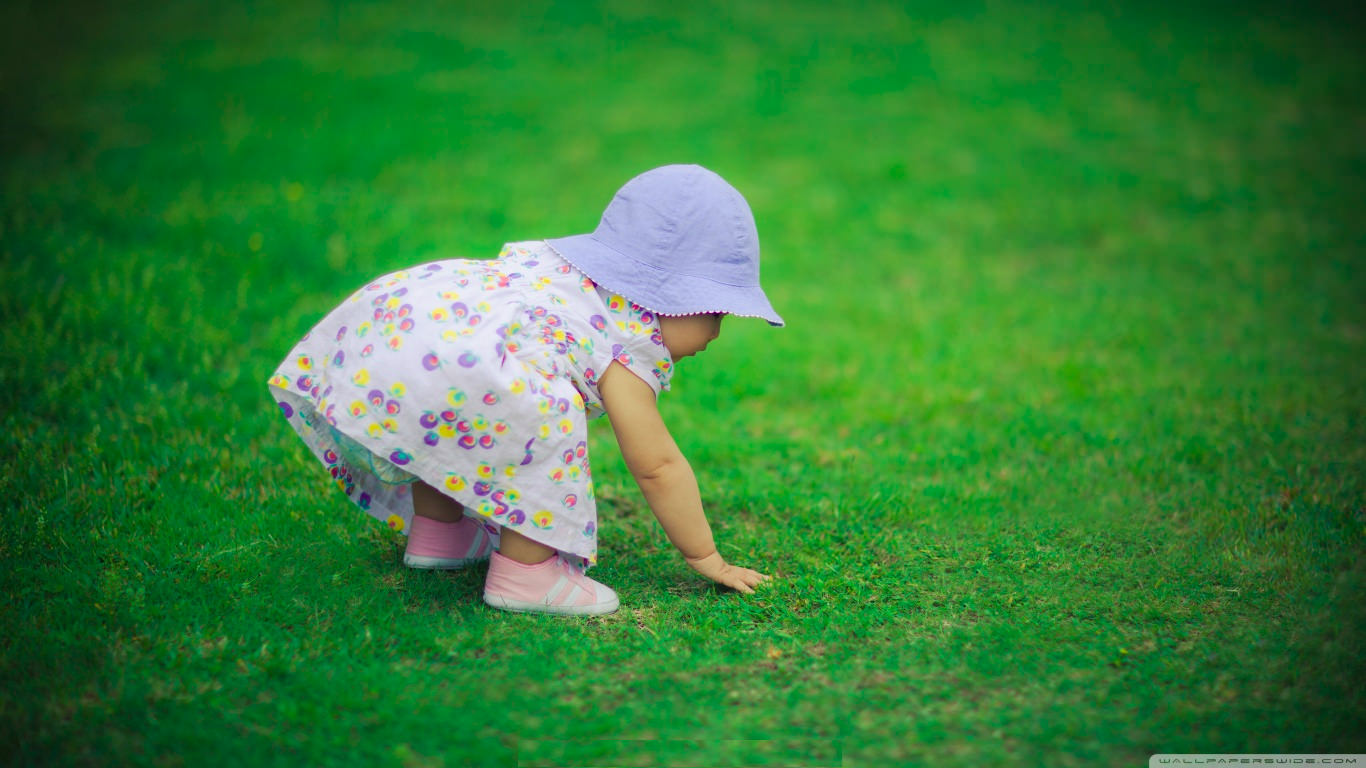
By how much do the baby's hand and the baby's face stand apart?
1.88 feet

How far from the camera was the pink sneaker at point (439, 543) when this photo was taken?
318 cm

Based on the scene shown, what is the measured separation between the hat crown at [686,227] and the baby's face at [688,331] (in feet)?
0.39

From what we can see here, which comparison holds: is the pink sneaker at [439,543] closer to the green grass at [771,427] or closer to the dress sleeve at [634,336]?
the green grass at [771,427]

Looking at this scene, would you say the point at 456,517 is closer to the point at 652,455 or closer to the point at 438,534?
the point at 438,534

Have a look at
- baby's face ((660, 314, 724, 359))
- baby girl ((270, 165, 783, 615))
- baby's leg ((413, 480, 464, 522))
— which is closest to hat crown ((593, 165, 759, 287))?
baby girl ((270, 165, 783, 615))

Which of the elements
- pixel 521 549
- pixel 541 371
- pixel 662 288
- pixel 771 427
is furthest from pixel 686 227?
pixel 771 427

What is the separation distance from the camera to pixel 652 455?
2852 mm

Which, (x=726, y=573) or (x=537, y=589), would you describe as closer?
(x=537, y=589)

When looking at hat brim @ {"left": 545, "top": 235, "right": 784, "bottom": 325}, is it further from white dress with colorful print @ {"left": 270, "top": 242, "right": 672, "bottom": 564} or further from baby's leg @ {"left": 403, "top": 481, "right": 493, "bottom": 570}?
baby's leg @ {"left": 403, "top": 481, "right": 493, "bottom": 570}

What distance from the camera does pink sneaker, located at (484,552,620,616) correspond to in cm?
294

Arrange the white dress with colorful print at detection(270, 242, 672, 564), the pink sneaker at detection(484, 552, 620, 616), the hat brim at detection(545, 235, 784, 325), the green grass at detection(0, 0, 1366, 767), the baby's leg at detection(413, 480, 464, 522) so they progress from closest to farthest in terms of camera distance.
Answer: the green grass at detection(0, 0, 1366, 767) < the white dress with colorful print at detection(270, 242, 672, 564) < the hat brim at detection(545, 235, 784, 325) < the pink sneaker at detection(484, 552, 620, 616) < the baby's leg at detection(413, 480, 464, 522)

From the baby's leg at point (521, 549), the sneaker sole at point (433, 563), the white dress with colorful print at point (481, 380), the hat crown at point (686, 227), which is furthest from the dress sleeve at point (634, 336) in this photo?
the sneaker sole at point (433, 563)

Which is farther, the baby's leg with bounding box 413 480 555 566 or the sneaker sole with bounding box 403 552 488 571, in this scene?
the sneaker sole with bounding box 403 552 488 571

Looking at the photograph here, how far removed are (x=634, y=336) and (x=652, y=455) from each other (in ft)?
1.03
